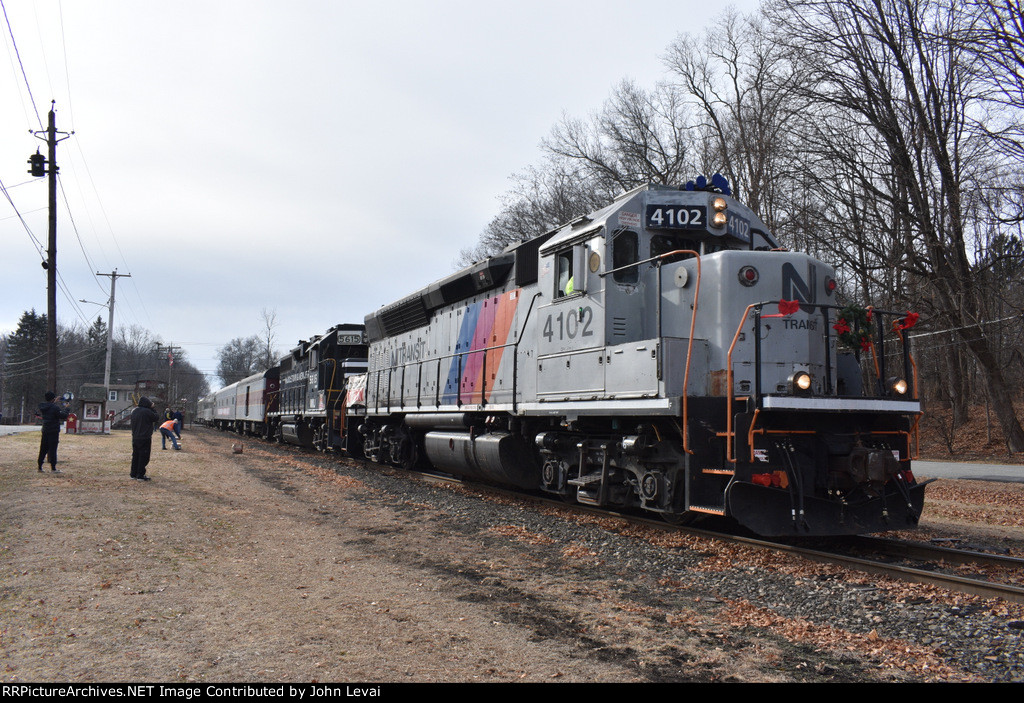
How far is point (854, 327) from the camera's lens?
7078 mm

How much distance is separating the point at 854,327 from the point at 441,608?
5101 millimetres

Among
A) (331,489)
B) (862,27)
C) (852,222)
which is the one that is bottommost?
(331,489)

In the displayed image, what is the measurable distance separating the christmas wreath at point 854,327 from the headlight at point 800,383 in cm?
91

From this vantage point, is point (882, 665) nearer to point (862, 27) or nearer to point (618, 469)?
point (618, 469)

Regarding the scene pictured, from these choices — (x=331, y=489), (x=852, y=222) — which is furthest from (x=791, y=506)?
(x=852, y=222)

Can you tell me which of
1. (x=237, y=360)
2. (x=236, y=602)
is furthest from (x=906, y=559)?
(x=237, y=360)

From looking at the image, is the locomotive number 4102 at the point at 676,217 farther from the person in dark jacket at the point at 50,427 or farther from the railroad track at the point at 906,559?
the person in dark jacket at the point at 50,427

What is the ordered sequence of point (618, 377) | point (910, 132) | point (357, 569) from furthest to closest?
point (910, 132)
point (618, 377)
point (357, 569)

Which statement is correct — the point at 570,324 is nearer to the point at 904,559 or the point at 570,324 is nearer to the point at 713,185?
the point at 713,185

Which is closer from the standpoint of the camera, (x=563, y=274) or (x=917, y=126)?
(x=563, y=274)

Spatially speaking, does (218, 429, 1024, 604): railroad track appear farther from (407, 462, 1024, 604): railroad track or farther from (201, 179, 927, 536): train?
(201, 179, 927, 536): train
